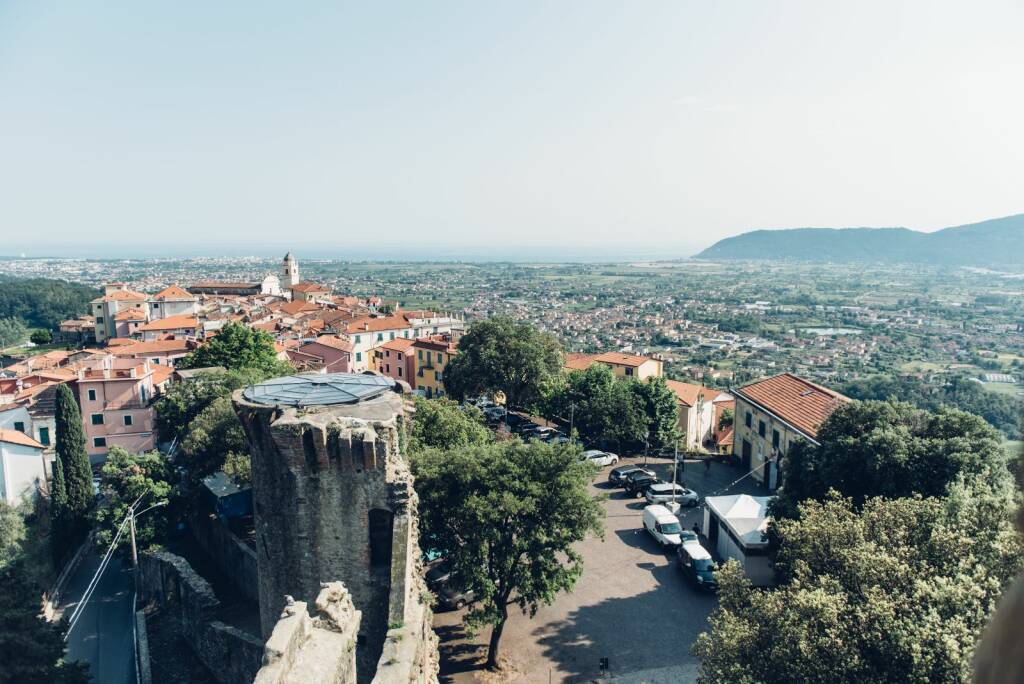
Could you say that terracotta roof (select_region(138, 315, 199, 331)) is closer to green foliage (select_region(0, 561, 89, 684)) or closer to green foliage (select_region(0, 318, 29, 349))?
green foliage (select_region(0, 318, 29, 349))

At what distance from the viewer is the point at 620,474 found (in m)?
37.6

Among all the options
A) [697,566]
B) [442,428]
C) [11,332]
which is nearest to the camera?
[697,566]

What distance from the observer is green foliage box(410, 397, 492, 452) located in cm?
3012

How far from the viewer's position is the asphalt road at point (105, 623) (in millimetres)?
24859

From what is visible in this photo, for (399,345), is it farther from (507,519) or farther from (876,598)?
(876,598)

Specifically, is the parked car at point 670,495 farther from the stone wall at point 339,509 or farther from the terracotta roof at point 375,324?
the terracotta roof at point 375,324

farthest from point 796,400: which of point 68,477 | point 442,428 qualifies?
point 68,477

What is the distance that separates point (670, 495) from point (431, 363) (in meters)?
30.2

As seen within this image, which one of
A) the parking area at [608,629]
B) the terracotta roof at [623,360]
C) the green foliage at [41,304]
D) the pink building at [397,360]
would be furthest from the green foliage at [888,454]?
the green foliage at [41,304]

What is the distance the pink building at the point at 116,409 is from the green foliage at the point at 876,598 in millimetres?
41399

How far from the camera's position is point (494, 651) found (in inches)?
883

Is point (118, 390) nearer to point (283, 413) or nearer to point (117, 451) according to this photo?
point (117, 451)

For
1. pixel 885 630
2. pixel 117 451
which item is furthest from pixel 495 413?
pixel 885 630

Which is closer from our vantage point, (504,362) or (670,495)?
(670,495)
